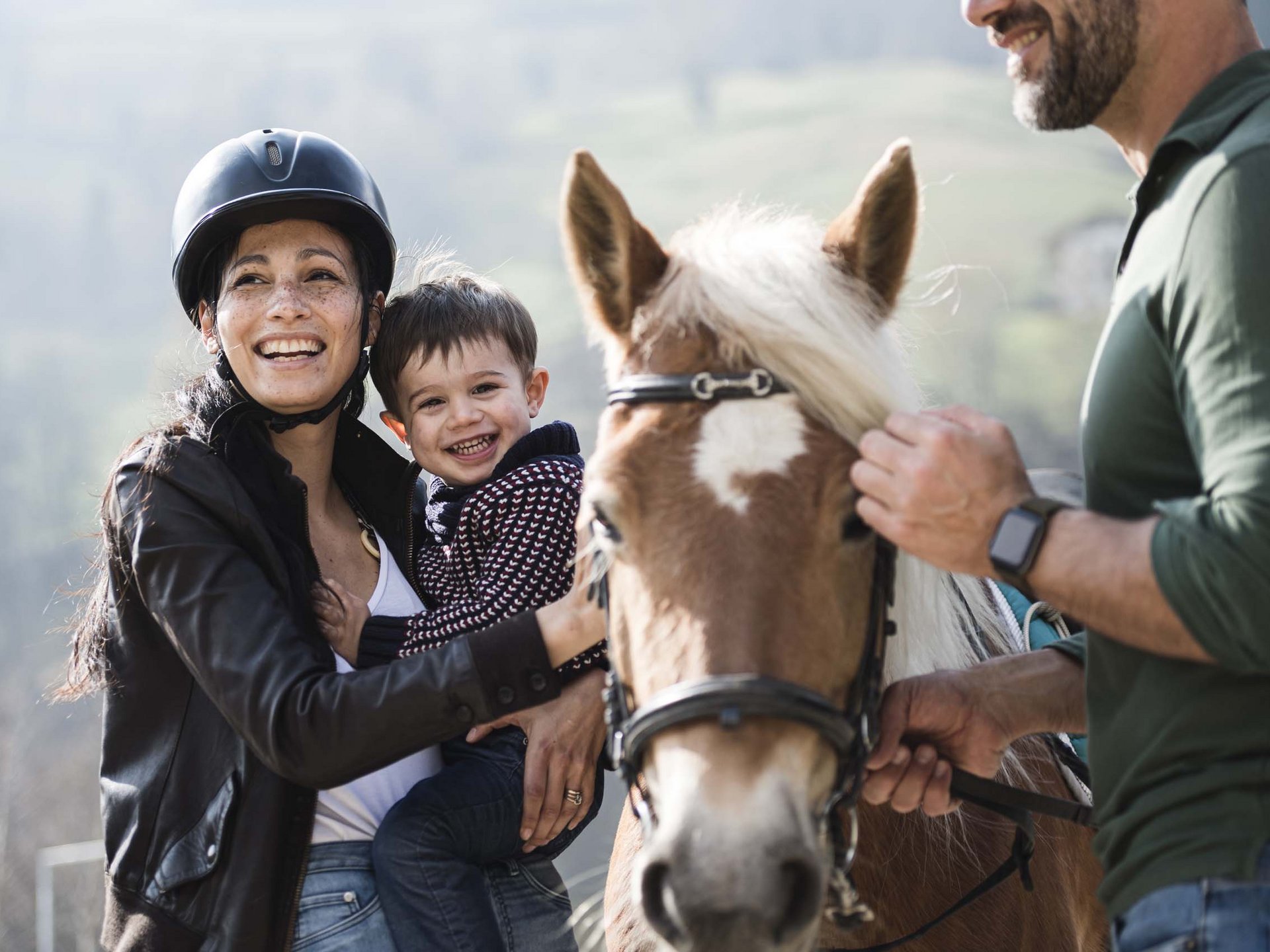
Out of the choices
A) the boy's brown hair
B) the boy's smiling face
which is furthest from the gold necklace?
the boy's brown hair

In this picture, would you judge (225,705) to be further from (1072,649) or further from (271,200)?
(1072,649)

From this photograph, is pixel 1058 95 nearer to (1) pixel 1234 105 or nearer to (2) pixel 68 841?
(1) pixel 1234 105

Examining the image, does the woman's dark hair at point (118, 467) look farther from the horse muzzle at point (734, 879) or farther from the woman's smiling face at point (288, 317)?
the horse muzzle at point (734, 879)

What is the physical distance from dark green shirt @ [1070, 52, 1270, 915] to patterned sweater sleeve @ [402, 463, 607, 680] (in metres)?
1.32

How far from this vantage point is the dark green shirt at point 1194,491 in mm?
1526

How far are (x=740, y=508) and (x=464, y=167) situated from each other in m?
17.3

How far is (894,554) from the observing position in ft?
6.64

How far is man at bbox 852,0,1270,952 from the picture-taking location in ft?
5.04

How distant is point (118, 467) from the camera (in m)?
2.62

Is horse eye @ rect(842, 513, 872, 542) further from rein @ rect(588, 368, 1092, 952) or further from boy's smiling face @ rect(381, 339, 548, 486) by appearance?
boy's smiling face @ rect(381, 339, 548, 486)

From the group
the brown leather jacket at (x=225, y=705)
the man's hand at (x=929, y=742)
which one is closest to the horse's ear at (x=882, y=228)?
the man's hand at (x=929, y=742)

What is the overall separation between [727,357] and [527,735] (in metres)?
1.19

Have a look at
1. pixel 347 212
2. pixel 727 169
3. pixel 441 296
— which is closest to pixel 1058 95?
pixel 441 296

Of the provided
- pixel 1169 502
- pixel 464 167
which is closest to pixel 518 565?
pixel 1169 502
